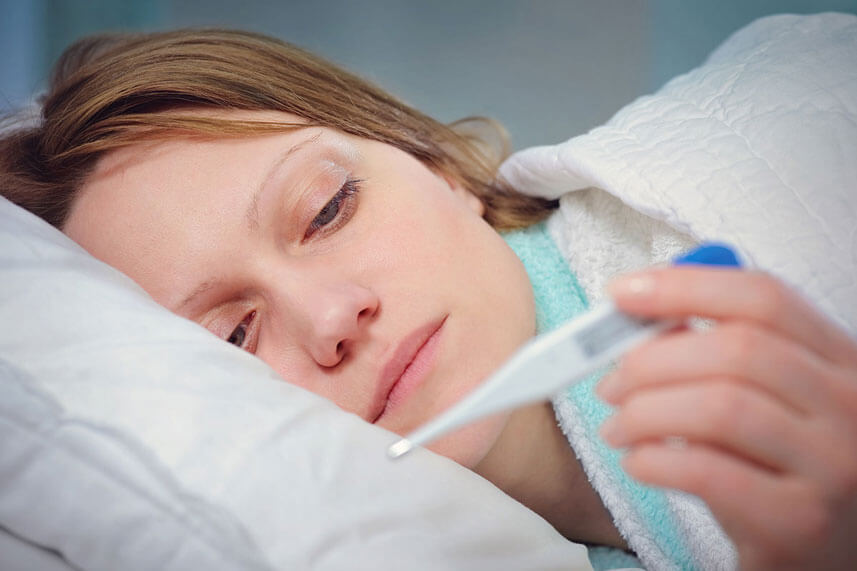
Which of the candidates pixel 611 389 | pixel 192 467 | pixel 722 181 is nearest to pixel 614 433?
pixel 611 389

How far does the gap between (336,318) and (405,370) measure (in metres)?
0.09

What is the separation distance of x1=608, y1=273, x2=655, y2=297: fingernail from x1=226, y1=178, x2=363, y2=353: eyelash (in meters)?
0.41

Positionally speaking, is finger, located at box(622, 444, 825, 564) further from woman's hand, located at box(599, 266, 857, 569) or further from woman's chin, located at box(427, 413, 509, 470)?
woman's chin, located at box(427, 413, 509, 470)

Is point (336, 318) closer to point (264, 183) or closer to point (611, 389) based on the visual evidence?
point (264, 183)

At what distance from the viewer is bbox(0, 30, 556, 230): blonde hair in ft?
2.64

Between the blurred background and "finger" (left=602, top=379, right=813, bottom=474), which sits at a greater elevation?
"finger" (left=602, top=379, right=813, bottom=474)

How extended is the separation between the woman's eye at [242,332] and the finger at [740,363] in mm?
430

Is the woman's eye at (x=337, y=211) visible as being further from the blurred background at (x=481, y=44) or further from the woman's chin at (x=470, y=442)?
the blurred background at (x=481, y=44)

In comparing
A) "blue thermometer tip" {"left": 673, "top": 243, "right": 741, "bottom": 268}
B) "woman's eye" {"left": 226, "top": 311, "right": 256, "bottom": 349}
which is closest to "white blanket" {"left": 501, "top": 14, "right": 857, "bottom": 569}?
"blue thermometer tip" {"left": 673, "top": 243, "right": 741, "bottom": 268}

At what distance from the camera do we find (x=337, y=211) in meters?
0.73

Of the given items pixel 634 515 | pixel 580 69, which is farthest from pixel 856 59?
pixel 580 69

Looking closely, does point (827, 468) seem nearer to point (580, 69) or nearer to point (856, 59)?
point (856, 59)

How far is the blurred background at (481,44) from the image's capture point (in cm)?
161

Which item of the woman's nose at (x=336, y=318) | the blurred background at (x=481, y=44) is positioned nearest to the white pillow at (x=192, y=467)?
the woman's nose at (x=336, y=318)
